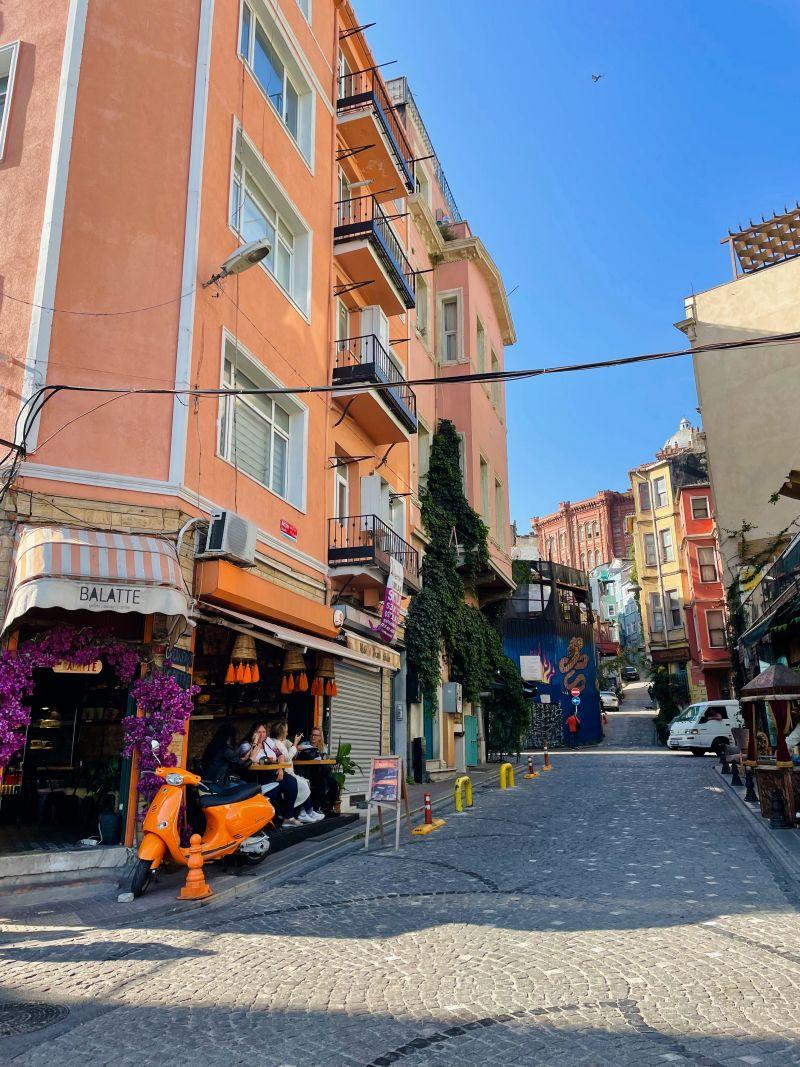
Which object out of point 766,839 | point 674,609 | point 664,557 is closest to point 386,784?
point 766,839

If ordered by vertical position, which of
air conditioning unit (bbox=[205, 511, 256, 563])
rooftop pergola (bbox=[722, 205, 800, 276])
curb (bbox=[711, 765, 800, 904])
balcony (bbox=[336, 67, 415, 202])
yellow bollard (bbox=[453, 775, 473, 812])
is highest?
Answer: rooftop pergola (bbox=[722, 205, 800, 276])

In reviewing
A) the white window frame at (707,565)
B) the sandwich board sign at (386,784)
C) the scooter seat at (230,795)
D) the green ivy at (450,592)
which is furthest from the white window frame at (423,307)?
the white window frame at (707,565)

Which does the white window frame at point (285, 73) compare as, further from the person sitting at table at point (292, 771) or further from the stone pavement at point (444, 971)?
the stone pavement at point (444, 971)

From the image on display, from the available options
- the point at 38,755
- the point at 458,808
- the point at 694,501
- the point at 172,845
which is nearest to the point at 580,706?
the point at 694,501

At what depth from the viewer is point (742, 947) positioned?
20.1ft

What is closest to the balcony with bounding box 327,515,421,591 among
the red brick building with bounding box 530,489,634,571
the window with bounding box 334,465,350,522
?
the window with bounding box 334,465,350,522

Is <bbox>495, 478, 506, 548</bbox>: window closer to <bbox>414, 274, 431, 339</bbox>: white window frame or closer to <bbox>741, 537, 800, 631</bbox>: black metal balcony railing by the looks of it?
<bbox>414, 274, 431, 339</bbox>: white window frame

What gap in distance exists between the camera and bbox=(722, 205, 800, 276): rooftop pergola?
3300 cm

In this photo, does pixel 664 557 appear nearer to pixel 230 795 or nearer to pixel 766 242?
pixel 766 242

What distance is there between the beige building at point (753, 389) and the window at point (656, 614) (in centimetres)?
1672

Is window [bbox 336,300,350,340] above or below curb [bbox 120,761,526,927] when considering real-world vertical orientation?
above

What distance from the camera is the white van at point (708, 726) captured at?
97.0 feet

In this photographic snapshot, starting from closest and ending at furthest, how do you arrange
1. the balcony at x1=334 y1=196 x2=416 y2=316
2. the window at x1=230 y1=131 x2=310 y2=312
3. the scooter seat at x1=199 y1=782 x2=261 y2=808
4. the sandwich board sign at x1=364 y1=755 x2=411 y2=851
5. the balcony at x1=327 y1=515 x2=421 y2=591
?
the scooter seat at x1=199 y1=782 x2=261 y2=808 < the sandwich board sign at x1=364 y1=755 x2=411 y2=851 < the window at x1=230 y1=131 x2=310 y2=312 < the balcony at x1=327 y1=515 x2=421 y2=591 < the balcony at x1=334 y1=196 x2=416 y2=316

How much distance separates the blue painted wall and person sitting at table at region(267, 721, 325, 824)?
29.1 meters
